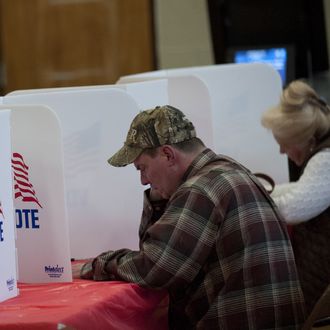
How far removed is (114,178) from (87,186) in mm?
83

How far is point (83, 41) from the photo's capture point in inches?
236

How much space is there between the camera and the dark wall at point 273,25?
484cm

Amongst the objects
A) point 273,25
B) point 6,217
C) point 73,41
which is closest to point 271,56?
point 273,25

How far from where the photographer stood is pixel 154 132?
7.39ft

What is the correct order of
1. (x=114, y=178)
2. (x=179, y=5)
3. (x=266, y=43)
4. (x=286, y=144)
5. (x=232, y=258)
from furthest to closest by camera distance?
(x=179, y=5) → (x=266, y=43) → (x=286, y=144) → (x=114, y=178) → (x=232, y=258)

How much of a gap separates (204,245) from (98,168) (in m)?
0.58

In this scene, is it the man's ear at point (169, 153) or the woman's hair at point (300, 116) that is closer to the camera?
the man's ear at point (169, 153)

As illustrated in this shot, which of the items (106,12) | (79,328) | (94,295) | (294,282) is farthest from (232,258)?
(106,12)

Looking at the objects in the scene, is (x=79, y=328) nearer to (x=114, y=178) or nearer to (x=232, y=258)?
(x=232, y=258)

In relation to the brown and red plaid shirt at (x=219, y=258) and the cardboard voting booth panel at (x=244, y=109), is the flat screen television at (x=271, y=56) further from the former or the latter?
the brown and red plaid shirt at (x=219, y=258)

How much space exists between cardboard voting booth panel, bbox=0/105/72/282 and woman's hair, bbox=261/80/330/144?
1.04 meters

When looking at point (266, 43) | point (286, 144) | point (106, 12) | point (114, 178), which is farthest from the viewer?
point (106, 12)

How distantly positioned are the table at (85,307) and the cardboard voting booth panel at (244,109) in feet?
3.89

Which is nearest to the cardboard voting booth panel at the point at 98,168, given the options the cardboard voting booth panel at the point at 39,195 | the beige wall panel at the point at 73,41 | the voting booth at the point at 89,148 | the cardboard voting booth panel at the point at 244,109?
the voting booth at the point at 89,148
